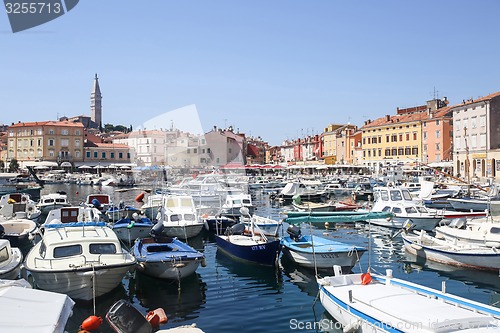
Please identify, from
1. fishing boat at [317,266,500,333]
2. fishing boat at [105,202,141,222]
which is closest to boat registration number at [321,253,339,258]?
fishing boat at [317,266,500,333]

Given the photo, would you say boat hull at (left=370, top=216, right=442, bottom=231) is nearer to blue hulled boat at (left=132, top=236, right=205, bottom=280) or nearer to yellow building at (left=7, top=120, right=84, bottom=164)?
blue hulled boat at (left=132, top=236, right=205, bottom=280)

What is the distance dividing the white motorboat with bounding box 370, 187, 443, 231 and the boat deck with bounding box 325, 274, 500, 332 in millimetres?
16010

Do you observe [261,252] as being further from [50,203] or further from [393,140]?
[393,140]

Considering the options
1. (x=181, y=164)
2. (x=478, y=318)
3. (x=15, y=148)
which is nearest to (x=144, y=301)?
(x=478, y=318)

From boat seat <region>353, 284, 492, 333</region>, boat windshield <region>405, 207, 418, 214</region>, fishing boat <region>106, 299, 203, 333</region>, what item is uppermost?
boat windshield <region>405, 207, 418, 214</region>

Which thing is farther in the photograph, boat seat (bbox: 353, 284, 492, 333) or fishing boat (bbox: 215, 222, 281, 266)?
fishing boat (bbox: 215, 222, 281, 266)

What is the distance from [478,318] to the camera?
9.45 meters

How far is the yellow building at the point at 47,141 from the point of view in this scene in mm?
108312

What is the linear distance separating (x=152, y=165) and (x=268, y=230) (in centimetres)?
5668

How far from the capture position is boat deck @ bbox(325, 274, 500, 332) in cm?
926

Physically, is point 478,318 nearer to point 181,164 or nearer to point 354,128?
point 181,164

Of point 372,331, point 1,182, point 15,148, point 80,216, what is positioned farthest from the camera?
point 15,148

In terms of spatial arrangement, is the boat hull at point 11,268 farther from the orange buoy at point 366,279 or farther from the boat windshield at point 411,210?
the boat windshield at point 411,210

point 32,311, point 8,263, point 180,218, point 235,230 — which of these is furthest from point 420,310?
point 180,218
